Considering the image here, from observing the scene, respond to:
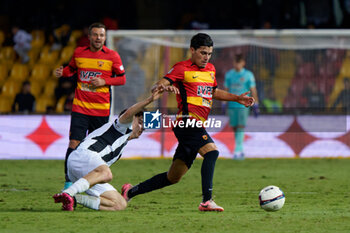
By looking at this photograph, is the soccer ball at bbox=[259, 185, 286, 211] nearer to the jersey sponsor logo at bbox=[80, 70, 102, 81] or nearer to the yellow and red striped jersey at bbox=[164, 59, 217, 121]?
the yellow and red striped jersey at bbox=[164, 59, 217, 121]

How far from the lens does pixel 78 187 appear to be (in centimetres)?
704

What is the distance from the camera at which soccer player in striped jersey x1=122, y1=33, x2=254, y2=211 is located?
7602 mm

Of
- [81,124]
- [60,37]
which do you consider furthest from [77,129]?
[60,37]

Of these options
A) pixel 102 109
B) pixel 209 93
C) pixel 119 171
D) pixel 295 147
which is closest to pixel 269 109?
pixel 295 147

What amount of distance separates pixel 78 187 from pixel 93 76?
9.21 feet

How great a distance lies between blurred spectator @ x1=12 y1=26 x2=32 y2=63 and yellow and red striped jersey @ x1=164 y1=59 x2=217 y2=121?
1241cm

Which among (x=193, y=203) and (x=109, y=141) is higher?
(x=109, y=141)

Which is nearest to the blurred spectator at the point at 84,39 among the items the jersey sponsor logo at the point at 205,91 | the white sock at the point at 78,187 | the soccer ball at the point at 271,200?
the jersey sponsor logo at the point at 205,91

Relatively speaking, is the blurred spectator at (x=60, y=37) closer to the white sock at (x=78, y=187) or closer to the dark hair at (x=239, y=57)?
the dark hair at (x=239, y=57)

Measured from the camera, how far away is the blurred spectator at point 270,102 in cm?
1589

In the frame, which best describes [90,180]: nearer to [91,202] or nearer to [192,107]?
[91,202]

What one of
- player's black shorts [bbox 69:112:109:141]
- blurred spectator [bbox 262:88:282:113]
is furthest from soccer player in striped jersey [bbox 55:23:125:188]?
blurred spectator [bbox 262:88:282:113]

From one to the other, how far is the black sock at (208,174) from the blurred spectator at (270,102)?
8490mm

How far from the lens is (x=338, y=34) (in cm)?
1623
